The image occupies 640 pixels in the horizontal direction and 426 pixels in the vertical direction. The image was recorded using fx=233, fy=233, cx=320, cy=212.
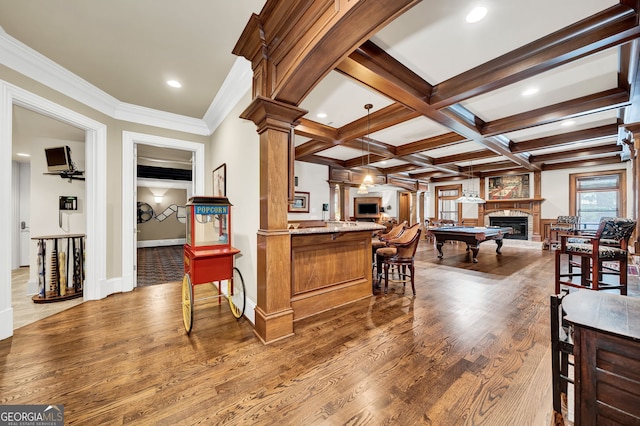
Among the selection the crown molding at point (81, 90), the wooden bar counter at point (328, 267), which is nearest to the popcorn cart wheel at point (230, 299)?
the wooden bar counter at point (328, 267)

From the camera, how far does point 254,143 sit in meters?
2.50

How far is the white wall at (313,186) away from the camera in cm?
673

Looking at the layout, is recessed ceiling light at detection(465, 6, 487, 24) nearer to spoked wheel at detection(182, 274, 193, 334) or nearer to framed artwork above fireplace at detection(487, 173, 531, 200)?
spoked wheel at detection(182, 274, 193, 334)

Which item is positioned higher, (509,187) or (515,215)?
(509,187)

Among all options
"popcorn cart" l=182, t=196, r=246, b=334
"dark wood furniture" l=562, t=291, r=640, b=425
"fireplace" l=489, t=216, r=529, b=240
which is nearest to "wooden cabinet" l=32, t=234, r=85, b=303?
"popcorn cart" l=182, t=196, r=246, b=334

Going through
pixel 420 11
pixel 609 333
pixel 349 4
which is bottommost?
pixel 609 333

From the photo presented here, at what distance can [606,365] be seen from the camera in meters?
0.92

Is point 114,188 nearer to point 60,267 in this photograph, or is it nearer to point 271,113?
point 60,267

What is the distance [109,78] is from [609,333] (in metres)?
4.61

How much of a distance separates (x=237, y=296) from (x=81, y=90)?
3.25 meters

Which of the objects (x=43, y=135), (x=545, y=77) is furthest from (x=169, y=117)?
(x=545, y=77)

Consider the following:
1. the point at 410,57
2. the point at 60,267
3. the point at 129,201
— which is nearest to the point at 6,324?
the point at 60,267

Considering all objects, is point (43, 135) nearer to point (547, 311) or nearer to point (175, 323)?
point (175, 323)

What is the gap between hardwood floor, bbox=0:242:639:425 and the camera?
1.41 meters
